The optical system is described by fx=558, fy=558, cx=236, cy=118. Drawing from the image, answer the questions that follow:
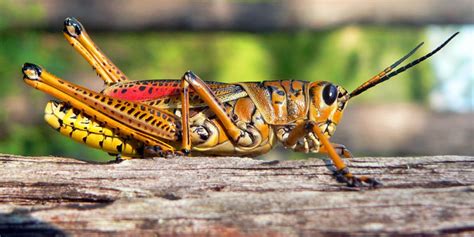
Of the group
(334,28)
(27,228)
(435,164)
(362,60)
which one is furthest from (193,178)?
(362,60)

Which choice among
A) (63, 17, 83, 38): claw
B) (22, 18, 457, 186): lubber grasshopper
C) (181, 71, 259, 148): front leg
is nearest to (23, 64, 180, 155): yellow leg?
(22, 18, 457, 186): lubber grasshopper

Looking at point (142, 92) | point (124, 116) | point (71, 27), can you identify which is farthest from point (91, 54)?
point (124, 116)

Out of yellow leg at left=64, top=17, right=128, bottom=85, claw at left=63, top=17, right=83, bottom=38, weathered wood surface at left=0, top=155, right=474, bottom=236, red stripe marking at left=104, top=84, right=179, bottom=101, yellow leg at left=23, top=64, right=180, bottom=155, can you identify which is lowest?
weathered wood surface at left=0, top=155, right=474, bottom=236

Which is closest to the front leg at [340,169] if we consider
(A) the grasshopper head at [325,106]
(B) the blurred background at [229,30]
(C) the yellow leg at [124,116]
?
(A) the grasshopper head at [325,106]

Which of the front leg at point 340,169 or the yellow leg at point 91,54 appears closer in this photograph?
the front leg at point 340,169

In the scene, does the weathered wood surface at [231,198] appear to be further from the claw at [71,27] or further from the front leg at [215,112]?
the claw at [71,27]

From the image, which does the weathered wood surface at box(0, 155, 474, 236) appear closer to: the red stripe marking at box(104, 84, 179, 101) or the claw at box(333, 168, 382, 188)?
the claw at box(333, 168, 382, 188)

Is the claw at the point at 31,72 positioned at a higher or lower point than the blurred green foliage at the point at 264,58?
lower
